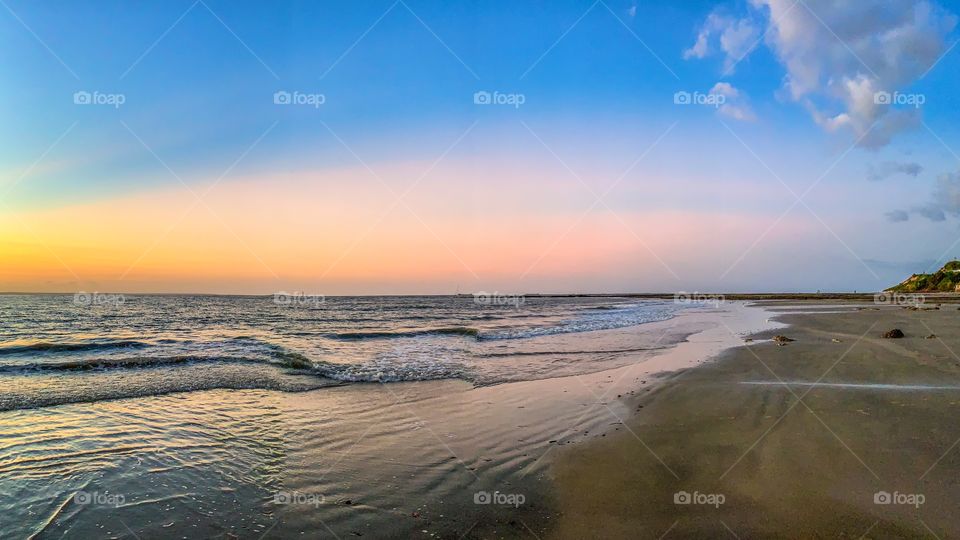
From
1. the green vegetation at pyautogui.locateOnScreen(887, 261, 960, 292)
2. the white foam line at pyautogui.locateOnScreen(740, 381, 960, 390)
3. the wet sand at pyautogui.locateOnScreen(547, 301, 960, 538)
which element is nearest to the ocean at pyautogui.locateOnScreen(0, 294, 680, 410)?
the white foam line at pyautogui.locateOnScreen(740, 381, 960, 390)

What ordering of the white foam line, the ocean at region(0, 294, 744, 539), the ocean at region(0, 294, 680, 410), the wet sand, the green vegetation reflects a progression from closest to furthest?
the wet sand < the ocean at region(0, 294, 744, 539) < the white foam line < the ocean at region(0, 294, 680, 410) < the green vegetation

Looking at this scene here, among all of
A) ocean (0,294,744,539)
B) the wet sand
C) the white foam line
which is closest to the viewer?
the wet sand

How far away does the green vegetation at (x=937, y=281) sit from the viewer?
62800 mm

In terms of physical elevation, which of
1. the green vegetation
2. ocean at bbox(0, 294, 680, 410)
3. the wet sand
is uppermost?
the green vegetation

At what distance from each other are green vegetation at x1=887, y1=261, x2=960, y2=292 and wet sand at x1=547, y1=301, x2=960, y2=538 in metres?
70.7

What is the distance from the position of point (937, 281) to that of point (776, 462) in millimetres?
84972

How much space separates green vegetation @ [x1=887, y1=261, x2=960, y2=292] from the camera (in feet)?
206

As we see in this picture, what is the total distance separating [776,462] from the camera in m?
5.71

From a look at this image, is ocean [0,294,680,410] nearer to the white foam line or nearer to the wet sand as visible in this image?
the white foam line

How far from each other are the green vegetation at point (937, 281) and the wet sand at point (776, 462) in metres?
70.7

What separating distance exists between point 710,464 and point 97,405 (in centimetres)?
1093

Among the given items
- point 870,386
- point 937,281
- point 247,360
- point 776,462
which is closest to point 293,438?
point 776,462

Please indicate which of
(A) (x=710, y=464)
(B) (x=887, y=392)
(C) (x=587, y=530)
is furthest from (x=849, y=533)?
(B) (x=887, y=392)

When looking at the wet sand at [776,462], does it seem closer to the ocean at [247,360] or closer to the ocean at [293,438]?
the ocean at [293,438]
